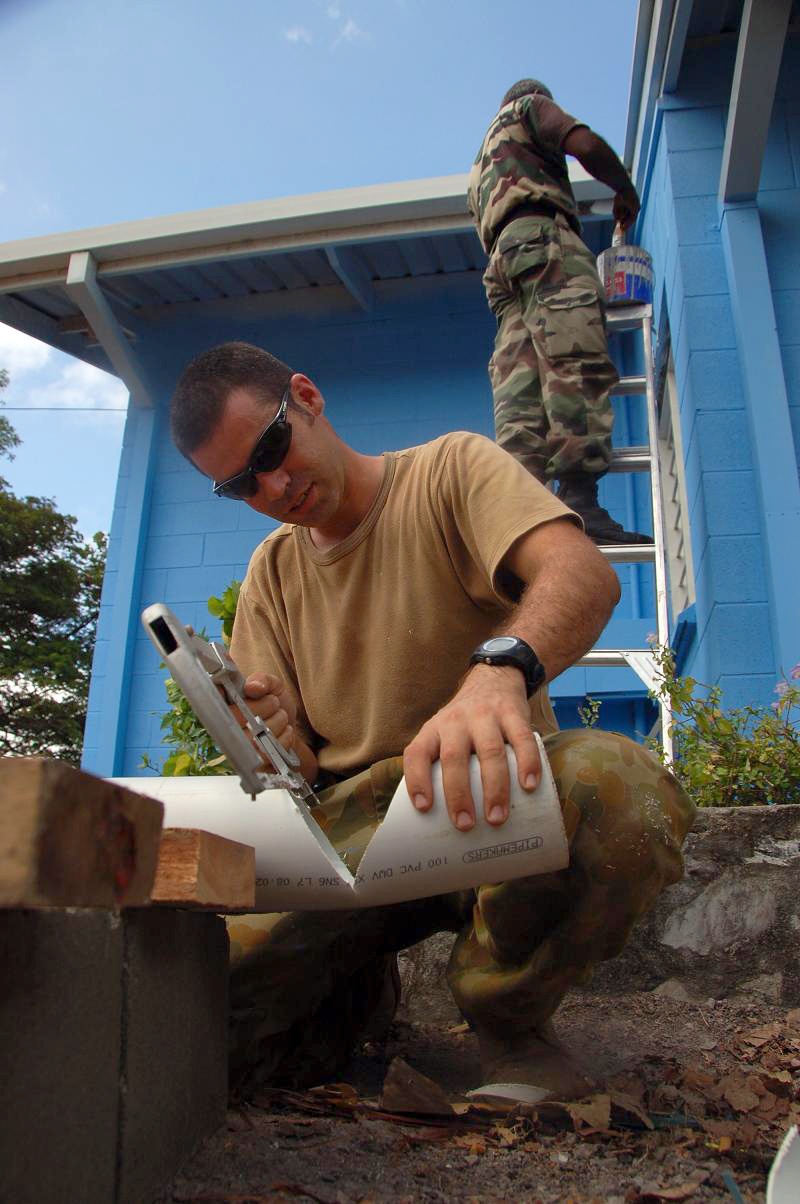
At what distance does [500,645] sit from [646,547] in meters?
2.50

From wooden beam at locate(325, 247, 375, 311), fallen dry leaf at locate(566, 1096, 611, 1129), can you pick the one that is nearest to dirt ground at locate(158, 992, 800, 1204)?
fallen dry leaf at locate(566, 1096, 611, 1129)

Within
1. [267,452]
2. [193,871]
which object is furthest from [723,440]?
[193,871]

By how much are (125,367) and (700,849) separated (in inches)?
206

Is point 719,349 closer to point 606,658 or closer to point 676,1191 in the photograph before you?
point 606,658

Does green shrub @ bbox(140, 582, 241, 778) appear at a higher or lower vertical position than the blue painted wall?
lower

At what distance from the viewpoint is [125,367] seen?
20.8 feet

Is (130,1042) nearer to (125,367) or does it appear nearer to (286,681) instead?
(286,681)

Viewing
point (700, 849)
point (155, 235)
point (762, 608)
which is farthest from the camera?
point (155, 235)

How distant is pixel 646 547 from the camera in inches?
149

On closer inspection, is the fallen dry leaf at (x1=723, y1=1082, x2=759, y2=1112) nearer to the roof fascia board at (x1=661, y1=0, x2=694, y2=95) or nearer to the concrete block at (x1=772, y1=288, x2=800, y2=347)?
the concrete block at (x1=772, y1=288, x2=800, y2=347)

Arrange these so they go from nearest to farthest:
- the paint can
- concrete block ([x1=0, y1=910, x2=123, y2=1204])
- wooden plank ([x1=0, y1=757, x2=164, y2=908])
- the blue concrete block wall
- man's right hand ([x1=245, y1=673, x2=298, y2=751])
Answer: wooden plank ([x1=0, y1=757, x2=164, y2=908]) < concrete block ([x1=0, y1=910, x2=123, y2=1204]) < man's right hand ([x1=245, y1=673, x2=298, y2=751]) < the paint can < the blue concrete block wall

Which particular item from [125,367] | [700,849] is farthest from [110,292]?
[700,849]

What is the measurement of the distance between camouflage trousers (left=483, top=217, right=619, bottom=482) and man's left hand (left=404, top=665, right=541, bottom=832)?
2.34 meters

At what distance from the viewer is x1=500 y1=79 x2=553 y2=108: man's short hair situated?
3.81 metres
